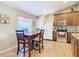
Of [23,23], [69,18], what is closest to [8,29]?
[23,23]

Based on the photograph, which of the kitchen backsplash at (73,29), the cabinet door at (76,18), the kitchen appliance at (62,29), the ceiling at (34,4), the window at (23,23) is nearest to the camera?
the ceiling at (34,4)

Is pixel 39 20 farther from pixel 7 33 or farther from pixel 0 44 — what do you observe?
pixel 0 44

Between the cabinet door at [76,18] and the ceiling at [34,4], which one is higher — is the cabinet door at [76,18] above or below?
below

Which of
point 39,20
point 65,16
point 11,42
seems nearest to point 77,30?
point 65,16

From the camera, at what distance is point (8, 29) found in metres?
4.54

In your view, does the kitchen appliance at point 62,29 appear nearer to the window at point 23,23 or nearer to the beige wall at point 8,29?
the window at point 23,23

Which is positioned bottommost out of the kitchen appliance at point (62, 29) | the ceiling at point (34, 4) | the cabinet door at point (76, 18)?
the kitchen appliance at point (62, 29)

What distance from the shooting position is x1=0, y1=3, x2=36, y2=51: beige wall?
4117 millimetres

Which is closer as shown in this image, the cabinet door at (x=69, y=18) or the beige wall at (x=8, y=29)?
the beige wall at (x=8, y=29)

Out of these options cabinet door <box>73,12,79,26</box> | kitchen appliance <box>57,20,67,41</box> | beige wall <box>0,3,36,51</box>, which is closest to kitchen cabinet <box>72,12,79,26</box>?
cabinet door <box>73,12,79,26</box>

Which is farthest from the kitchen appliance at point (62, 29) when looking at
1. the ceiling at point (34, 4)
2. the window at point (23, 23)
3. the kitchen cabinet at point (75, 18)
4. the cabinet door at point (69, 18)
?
the window at point (23, 23)

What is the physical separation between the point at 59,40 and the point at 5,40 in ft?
13.6

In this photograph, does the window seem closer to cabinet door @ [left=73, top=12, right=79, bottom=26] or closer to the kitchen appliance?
the kitchen appliance

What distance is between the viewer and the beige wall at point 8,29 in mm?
4117
